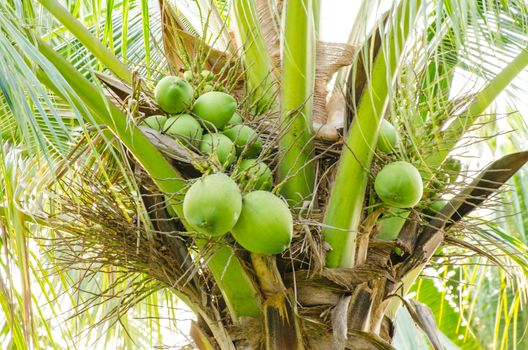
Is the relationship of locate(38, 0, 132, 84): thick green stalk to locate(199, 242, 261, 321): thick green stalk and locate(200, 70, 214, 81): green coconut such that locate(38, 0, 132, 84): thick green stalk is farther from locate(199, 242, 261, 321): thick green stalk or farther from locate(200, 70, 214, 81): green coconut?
locate(199, 242, 261, 321): thick green stalk

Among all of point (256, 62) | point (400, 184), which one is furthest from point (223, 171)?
point (256, 62)

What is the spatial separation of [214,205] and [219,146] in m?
0.29

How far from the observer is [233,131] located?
173cm

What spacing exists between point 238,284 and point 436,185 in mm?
609

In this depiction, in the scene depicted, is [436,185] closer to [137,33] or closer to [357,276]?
[357,276]

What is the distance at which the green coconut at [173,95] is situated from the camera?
1689mm

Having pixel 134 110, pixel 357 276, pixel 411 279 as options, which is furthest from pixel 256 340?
pixel 134 110

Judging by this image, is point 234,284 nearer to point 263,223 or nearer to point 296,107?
point 263,223

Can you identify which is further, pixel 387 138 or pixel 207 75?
pixel 207 75

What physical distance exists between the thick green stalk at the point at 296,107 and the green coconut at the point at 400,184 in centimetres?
20

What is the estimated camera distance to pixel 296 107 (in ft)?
5.99

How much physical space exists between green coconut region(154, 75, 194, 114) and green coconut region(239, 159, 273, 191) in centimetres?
20

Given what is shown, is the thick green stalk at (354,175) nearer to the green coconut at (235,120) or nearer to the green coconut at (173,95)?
the green coconut at (235,120)

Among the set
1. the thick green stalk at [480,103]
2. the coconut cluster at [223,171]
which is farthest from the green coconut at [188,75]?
the thick green stalk at [480,103]
